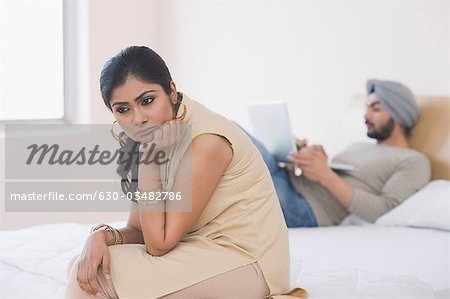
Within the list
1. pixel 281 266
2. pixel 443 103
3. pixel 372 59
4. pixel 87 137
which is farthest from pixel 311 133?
pixel 281 266

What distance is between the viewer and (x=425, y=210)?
8.00 ft

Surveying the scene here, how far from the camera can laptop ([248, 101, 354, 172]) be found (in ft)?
8.79

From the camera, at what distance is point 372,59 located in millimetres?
3164

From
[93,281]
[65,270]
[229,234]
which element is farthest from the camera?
[65,270]

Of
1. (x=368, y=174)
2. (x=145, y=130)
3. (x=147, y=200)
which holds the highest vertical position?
(x=145, y=130)

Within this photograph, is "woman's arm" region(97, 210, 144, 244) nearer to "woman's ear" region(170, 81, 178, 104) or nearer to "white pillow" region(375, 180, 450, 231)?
"woman's ear" region(170, 81, 178, 104)

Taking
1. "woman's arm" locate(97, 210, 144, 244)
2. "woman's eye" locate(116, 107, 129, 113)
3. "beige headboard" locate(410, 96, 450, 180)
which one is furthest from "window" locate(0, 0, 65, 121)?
"woman's eye" locate(116, 107, 129, 113)

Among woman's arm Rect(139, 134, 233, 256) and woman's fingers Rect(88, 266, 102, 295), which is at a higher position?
woman's arm Rect(139, 134, 233, 256)

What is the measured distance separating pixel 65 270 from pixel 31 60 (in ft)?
6.80

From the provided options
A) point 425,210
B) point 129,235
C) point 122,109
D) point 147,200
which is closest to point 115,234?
point 129,235

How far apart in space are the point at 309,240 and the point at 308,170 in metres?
0.41

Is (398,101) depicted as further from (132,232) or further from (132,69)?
(132,69)

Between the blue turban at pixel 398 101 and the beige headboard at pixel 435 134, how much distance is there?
5 cm

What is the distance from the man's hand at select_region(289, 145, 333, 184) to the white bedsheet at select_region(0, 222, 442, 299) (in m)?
0.48
